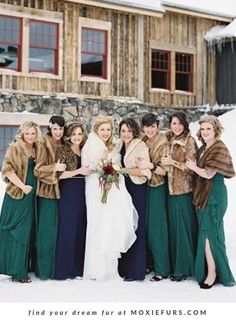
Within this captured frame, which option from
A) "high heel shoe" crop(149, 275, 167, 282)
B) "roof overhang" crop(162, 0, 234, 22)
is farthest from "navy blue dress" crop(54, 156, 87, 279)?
"roof overhang" crop(162, 0, 234, 22)

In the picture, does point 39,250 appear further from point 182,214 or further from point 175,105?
point 175,105

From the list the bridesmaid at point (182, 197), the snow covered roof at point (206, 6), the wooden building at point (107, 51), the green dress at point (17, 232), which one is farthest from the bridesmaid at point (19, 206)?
the snow covered roof at point (206, 6)

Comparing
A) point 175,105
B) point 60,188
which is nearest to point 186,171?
point 60,188

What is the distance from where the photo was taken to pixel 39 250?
4344mm

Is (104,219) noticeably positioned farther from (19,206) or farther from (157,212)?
(19,206)

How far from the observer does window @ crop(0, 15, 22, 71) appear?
10.0m

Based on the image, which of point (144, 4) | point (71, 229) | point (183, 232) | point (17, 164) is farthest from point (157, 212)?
point (144, 4)

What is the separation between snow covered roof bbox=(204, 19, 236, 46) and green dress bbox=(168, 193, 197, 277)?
8.55 meters

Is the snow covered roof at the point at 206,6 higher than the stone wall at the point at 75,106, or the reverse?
the snow covered roof at the point at 206,6

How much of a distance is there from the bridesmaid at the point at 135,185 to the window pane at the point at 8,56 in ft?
20.8

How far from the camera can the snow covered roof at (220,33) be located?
12047mm

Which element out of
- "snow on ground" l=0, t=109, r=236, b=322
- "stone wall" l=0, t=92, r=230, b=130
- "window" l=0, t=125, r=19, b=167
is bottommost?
"snow on ground" l=0, t=109, r=236, b=322

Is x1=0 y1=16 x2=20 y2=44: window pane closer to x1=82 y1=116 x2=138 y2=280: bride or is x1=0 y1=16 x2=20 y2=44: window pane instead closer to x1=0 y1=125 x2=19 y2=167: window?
x1=0 y1=125 x2=19 y2=167: window

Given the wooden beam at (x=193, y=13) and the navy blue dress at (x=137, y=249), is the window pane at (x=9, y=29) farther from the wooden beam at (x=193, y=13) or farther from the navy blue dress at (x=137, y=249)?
the navy blue dress at (x=137, y=249)
